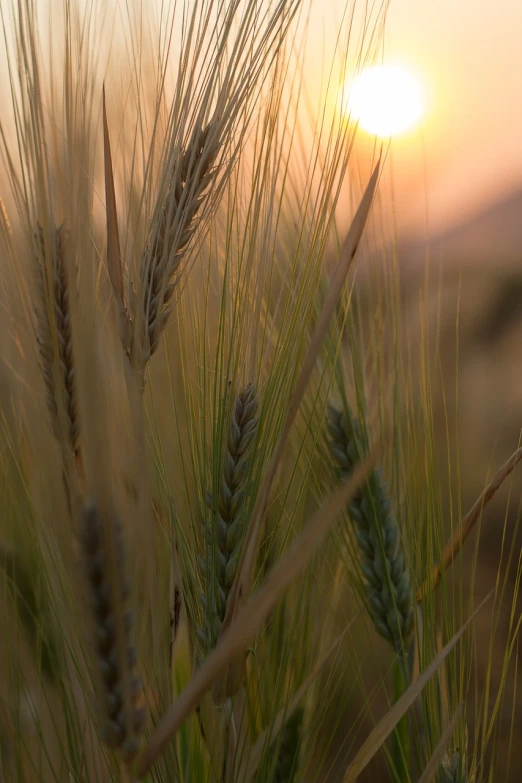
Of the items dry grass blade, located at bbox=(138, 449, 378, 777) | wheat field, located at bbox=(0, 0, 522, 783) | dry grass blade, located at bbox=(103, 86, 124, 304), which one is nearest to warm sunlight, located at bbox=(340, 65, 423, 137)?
wheat field, located at bbox=(0, 0, 522, 783)

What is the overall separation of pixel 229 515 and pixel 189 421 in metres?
0.06

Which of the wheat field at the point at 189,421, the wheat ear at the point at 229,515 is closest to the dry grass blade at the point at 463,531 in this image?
the wheat field at the point at 189,421

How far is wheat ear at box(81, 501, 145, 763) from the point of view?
203 mm

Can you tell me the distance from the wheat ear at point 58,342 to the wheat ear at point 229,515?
0.07 meters

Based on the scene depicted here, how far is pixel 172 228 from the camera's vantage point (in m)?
0.30

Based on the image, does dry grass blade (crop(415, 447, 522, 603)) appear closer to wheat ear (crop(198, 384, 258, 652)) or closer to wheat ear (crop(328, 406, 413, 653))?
wheat ear (crop(328, 406, 413, 653))

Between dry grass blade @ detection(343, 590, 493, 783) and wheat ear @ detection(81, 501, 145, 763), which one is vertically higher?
wheat ear @ detection(81, 501, 145, 763)

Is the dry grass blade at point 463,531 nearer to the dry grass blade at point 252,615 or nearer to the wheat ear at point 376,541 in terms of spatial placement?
the wheat ear at point 376,541

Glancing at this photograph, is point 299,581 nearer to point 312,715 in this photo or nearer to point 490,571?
point 312,715

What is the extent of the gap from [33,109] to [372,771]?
2.16ft

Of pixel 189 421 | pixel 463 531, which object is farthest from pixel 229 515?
pixel 463 531

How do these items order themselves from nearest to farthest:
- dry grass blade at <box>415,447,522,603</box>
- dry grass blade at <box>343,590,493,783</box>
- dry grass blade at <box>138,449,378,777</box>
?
dry grass blade at <box>138,449,378,777</box>
dry grass blade at <box>343,590,493,783</box>
dry grass blade at <box>415,447,522,603</box>

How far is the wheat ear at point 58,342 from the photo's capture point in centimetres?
27

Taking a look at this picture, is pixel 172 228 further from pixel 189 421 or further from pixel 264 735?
pixel 264 735
